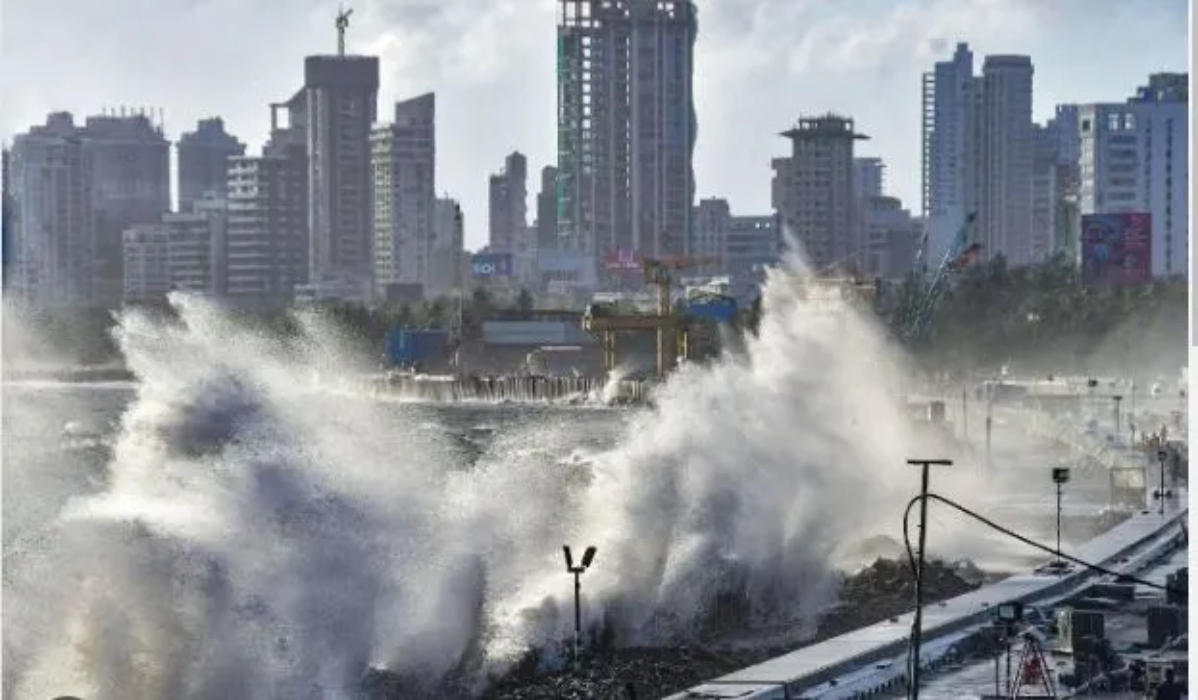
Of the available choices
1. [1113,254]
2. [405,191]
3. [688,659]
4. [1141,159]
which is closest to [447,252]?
[405,191]

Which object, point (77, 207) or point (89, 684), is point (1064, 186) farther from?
point (89, 684)

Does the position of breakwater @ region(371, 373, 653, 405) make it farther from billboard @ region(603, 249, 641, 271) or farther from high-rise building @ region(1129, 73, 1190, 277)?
billboard @ region(603, 249, 641, 271)

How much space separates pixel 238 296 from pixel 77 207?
20.9ft

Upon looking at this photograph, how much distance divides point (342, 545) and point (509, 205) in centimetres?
8921

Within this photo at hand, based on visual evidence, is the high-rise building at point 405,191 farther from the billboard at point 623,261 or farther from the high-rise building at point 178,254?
the billboard at point 623,261

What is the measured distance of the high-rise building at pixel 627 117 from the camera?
9862 centimetres

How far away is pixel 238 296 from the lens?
88.9 m

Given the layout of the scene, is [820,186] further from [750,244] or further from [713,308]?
[713,308]

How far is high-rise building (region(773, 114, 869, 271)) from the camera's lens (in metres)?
95.1

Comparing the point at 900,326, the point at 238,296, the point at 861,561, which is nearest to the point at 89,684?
the point at 861,561

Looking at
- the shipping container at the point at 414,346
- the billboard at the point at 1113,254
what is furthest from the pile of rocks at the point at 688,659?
the shipping container at the point at 414,346

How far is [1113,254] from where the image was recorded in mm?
65750

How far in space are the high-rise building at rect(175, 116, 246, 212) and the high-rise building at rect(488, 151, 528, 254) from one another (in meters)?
9.47

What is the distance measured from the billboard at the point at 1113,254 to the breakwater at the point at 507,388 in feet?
34.8
